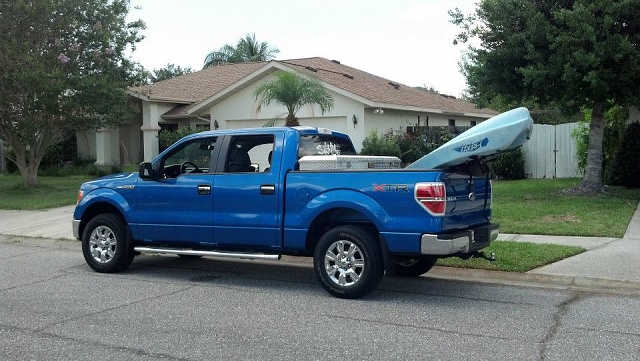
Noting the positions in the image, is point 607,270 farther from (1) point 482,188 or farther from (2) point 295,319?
(2) point 295,319

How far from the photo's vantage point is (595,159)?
16.0m

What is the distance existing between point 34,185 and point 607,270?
61.7ft

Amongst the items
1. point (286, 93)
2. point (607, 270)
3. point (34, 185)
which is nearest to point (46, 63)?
point (34, 185)

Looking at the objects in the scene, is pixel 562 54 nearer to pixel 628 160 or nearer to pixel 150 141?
pixel 628 160

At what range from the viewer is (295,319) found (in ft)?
21.7

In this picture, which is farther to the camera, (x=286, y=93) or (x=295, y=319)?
(x=286, y=93)

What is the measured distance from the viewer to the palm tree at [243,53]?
46.0m

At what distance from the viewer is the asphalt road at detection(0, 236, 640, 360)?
558 centimetres

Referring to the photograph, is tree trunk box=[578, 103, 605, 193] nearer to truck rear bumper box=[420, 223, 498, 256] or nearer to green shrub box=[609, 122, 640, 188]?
green shrub box=[609, 122, 640, 188]

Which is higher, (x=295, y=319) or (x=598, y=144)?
(x=598, y=144)

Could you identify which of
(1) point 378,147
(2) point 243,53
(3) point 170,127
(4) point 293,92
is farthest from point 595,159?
(2) point 243,53

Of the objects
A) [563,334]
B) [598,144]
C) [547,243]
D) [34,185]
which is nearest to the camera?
[563,334]

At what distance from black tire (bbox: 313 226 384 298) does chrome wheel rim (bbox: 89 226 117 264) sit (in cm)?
324

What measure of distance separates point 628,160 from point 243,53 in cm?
3244
